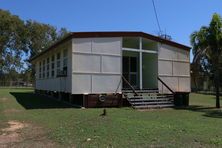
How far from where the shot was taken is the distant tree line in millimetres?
53844

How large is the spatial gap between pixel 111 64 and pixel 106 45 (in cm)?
107

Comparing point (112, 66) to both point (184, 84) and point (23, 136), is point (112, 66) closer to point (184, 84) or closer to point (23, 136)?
point (184, 84)

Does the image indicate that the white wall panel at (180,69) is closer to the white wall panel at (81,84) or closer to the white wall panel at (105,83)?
the white wall panel at (105,83)

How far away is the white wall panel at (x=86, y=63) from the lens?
17.2 meters

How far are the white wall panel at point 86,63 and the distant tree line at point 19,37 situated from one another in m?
39.0

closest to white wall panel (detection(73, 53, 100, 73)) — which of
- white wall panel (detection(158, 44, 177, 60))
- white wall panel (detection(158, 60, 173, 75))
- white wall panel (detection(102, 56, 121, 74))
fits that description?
white wall panel (detection(102, 56, 121, 74))

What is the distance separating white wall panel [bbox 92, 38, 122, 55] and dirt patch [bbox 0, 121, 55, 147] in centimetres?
772

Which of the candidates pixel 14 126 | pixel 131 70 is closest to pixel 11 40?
pixel 131 70

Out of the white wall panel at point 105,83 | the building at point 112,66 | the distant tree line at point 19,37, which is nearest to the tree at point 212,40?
the building at point 112,66

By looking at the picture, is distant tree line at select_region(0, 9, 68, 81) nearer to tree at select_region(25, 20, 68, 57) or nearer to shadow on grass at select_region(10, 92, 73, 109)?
tree at select_region(25, 20, 68, 57)

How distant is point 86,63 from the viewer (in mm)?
17547

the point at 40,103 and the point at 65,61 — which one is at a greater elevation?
the point at 65,61

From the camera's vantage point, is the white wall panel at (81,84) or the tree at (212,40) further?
the tree at (212,40)

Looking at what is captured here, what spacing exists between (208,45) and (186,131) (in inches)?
432
